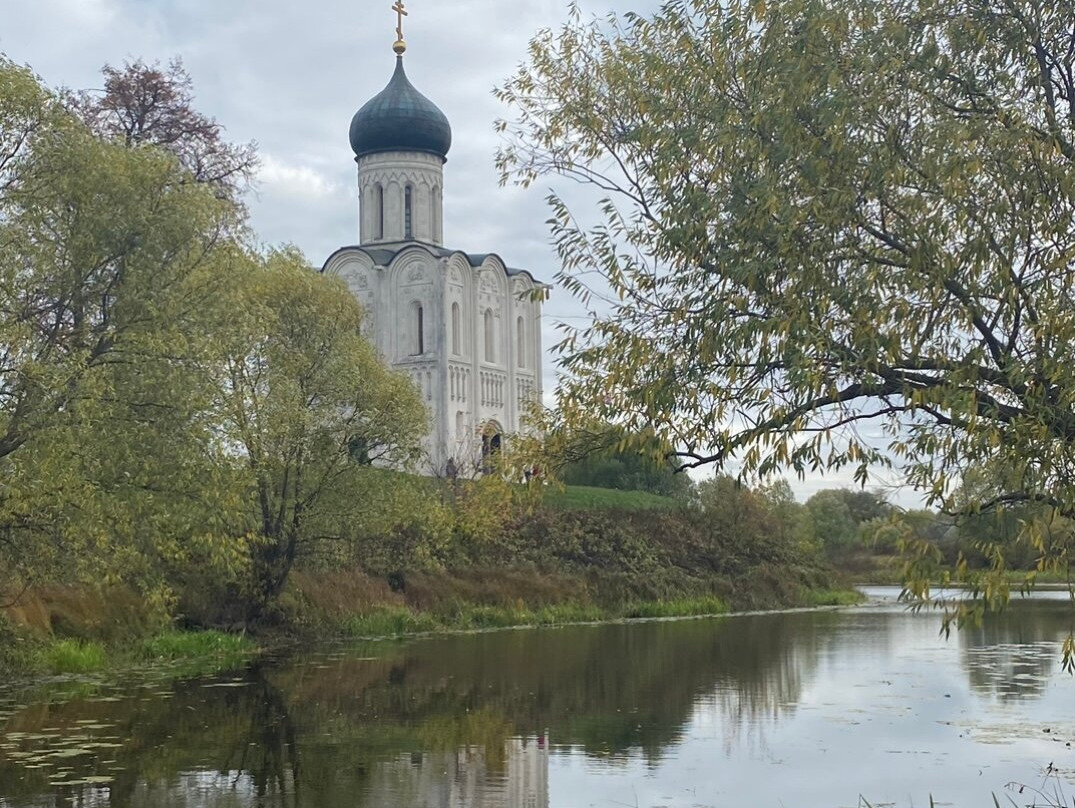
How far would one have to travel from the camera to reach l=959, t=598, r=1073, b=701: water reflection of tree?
19734 mm

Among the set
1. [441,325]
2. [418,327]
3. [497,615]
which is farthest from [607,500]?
[497,615]

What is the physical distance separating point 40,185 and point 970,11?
12.4 meters

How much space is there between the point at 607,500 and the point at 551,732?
37.7m

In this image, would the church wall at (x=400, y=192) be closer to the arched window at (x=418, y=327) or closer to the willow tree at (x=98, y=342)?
the arched window at (x=418, y=327)

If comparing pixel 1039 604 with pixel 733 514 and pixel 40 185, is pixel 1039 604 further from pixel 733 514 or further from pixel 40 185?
pixel 40 185

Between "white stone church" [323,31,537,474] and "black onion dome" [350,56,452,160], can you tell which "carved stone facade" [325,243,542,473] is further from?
"black onion dome" [350,56,452,160]

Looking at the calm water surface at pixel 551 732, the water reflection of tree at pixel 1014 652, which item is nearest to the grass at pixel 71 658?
the calm water surface at pixel 551 732

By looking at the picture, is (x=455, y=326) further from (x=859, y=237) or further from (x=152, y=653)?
(x=859, y=237)

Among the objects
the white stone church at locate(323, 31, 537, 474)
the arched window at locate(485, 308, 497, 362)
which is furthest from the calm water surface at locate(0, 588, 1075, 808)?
the arched window at locate(485, 308, 497, 362)

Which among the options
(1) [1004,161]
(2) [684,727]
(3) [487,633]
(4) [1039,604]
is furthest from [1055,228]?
(4) [1039,604]

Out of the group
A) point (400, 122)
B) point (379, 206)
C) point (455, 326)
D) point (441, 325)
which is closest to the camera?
point (400, 122)

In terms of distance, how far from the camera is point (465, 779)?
1232 cm

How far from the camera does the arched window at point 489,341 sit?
64125 mm

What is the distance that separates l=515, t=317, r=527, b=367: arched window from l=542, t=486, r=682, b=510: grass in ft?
34.6
